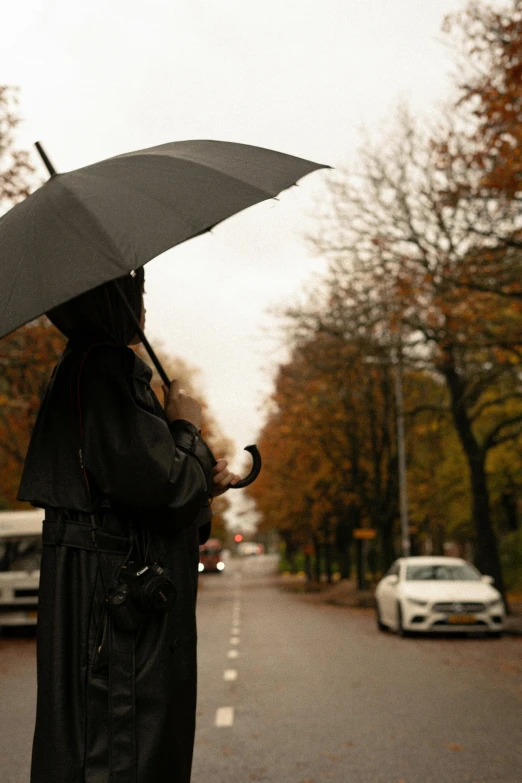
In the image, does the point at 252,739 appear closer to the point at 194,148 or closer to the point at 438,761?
the point at 438,761

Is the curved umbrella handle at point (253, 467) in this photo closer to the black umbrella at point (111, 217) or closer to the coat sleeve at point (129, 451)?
the black umbrella at point (111, 217)

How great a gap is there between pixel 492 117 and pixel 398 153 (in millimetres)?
10341

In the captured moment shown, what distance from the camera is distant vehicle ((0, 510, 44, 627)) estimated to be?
20250mm

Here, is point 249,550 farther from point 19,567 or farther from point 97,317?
point 97,317

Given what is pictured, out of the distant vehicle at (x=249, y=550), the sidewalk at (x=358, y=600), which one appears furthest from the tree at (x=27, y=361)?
the distant vehicle at (x=249, y=550)

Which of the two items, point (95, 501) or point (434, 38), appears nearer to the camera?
point (95, 501)

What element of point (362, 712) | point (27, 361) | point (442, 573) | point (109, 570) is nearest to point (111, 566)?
point (109, 570)

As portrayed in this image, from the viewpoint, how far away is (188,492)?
9.77 ft

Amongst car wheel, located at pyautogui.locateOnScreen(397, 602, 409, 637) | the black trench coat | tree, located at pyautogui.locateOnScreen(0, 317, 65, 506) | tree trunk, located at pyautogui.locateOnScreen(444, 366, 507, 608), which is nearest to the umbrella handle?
the black trench coat

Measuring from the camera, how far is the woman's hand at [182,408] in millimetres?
3303

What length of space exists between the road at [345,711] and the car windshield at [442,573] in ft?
5.18

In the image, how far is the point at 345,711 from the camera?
31.5ft

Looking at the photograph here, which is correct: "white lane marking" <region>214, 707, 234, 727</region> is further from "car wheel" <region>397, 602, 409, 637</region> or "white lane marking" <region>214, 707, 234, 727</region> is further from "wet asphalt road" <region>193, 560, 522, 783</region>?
"car wheel" <region>397, 602, 409, 637</region>

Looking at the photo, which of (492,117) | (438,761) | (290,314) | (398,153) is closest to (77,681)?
(438,761)
